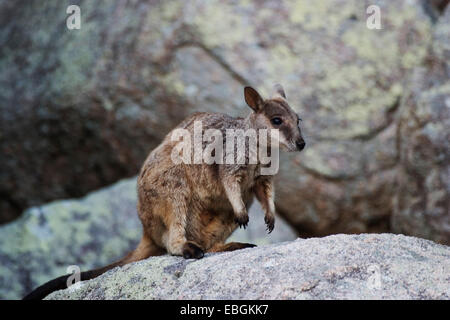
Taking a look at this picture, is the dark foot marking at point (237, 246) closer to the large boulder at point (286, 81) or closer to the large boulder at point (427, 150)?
the large boulder at point (286, 81)

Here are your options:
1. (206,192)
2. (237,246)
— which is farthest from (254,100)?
(237,246)

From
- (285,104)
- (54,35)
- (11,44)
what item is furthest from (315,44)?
(11,44)

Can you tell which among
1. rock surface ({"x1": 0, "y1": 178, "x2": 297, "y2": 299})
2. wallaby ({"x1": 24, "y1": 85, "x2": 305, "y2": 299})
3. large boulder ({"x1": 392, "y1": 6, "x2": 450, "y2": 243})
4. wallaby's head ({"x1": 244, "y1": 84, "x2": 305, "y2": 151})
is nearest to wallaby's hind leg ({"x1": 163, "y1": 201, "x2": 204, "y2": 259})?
wallaby ({"x1": 24, "y1": 85, "x2": 305, "y2": 299})

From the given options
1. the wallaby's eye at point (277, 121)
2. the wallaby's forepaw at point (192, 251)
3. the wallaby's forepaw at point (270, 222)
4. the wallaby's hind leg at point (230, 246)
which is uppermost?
the wallaby's eye at point (277, 121)

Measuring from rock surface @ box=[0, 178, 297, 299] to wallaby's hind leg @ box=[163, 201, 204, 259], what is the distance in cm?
357

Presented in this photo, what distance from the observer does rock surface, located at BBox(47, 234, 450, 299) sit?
501cm

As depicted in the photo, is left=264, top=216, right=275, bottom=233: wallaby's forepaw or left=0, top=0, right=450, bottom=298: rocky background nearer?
left=264, top=216, right=275, bottom=233: wallaby's forepaw

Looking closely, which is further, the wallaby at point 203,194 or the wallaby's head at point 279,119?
the wallaby's head at point 279,119

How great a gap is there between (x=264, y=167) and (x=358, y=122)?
3911 mm

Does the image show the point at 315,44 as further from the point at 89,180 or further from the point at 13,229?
the point at 13,229

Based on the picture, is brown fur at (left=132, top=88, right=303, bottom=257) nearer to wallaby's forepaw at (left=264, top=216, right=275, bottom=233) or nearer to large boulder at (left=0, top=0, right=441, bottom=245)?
wallaby's forepaw at (left=264, top=216, right=275, bottom=233)

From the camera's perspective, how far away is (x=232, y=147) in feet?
22.4

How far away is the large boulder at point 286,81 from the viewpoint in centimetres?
1037

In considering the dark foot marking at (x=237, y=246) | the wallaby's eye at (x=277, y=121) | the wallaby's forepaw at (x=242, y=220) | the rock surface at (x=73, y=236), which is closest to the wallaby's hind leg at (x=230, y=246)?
the dark foot marking at (x=237, y=246)
